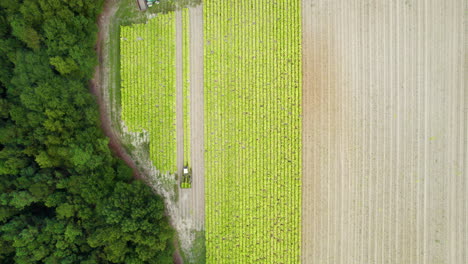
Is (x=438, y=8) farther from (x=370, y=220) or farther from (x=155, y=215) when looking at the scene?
(x=155, y=215)

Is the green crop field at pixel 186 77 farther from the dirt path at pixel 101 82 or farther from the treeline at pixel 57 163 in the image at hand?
the dirt path at pixel 101 82

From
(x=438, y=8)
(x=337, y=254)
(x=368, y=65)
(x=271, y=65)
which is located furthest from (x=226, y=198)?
(x=438, y=8)

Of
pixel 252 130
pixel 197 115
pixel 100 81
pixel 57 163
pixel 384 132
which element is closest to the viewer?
pixel 57 163

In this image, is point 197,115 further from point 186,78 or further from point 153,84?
point 153,84

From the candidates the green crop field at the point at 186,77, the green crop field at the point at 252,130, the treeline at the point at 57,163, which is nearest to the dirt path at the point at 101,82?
the treeline at the point at 57,163

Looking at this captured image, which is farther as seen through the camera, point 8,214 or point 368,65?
point 368,65

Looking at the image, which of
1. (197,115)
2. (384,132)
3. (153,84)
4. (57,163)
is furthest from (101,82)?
(384,132)

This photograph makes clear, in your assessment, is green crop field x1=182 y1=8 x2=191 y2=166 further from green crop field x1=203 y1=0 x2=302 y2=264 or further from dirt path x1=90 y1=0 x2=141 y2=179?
dirt path x1=90 y1=0 x2=141 y2=179

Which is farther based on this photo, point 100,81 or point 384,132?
point 100,81

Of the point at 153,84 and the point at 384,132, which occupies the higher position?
the point at 153,84
